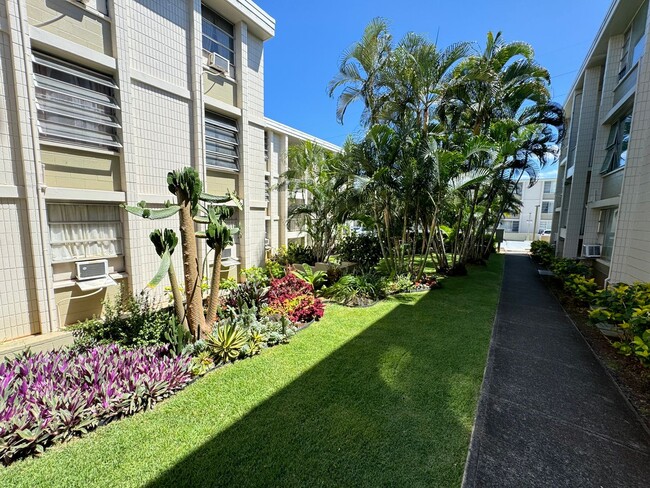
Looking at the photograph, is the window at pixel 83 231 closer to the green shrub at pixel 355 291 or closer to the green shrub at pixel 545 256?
the green shrub at pixel 355 291

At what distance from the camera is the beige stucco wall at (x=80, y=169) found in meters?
Answer: 5.82

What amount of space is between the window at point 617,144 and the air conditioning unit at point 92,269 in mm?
14583

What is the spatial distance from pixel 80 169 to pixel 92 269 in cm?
219

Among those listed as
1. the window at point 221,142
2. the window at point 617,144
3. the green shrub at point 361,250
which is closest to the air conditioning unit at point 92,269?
the window at point 221,142

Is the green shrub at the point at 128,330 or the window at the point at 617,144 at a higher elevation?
the window at the point at 617,144

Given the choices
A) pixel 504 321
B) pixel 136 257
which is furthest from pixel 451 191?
pixel 136 257

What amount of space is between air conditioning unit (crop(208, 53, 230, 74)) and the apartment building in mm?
41

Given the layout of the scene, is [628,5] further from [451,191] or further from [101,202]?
[101,202]

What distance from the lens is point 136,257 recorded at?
23.2ft

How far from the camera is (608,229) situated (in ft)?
33.3

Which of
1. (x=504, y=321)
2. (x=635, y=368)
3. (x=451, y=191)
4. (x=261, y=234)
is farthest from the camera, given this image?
(x=261, y=234)

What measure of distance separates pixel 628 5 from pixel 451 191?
24.4 ft

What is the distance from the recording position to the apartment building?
536 cm

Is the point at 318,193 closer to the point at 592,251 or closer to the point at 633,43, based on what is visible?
the point at 592,251
